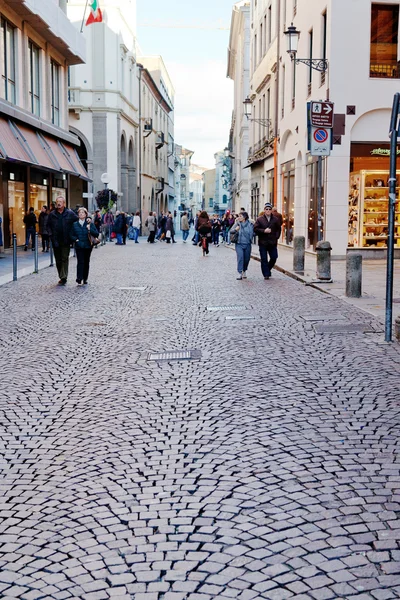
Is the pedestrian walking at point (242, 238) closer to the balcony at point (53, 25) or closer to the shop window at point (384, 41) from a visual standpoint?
the shop window at point (384, 41)

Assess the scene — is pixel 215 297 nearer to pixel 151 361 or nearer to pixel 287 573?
pixel 151 361

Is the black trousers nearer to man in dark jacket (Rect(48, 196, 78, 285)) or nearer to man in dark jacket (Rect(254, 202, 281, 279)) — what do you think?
man in dark jacket (Rect(48, 196, 78, 285))

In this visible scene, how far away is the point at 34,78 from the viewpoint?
30.6 metres

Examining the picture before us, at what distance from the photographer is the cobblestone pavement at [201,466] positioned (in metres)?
3.25

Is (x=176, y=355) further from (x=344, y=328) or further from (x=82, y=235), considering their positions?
(x=82, y=235)

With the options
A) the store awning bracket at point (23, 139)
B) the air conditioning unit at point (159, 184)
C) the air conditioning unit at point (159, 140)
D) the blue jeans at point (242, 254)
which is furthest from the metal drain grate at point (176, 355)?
the air conditioning unit at point (159, 184)

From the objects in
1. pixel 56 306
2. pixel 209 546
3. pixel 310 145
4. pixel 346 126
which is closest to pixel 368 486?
pixel 209 546

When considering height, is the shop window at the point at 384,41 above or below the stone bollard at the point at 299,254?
above

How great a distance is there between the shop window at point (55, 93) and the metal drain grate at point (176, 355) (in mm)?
26886

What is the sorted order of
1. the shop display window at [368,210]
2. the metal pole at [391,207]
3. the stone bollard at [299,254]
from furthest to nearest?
the shop display window at [368,210], the stone bollard at [299,254], the metal pole at [391,207]

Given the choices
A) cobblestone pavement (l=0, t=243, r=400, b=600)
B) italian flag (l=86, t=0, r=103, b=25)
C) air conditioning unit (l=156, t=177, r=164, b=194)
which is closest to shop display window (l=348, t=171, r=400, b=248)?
cobblestone pavement (l=0, t=243, r=400, b=600)

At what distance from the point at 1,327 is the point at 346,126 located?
15.3 metres

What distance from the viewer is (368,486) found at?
4.23m

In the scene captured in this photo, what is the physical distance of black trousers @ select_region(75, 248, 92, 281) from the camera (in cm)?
1612
